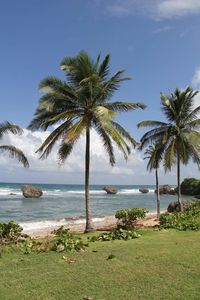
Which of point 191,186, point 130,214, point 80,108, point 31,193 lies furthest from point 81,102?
point 191,186

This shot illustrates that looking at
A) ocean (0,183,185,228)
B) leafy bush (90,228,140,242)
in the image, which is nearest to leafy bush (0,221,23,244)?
leafy bush (90,228,140,242)

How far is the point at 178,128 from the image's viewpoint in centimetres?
2311

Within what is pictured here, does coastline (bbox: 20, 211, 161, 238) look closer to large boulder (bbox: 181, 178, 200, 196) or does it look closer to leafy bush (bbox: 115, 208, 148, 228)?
leafy bush (bbox: 115, 208, 148, 228)

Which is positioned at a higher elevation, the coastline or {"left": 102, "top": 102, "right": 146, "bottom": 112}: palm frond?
{"left": 102, "top": 102, "right": 146, "bottom": 112}: palm frond

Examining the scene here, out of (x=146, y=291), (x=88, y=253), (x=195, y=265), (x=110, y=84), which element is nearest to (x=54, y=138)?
(x=110, y=84)

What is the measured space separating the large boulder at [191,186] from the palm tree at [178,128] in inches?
2276

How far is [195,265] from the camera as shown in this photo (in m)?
9.13

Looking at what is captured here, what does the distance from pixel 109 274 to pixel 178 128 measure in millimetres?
15866

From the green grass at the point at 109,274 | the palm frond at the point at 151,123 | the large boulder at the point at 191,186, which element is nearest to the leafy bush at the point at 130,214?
the green grass at the point at 109,274

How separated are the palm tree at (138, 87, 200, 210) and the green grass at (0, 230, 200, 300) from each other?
36.6 feet

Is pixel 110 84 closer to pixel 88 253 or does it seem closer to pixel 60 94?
pixel 60 94

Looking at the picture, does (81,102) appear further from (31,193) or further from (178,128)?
(31,193)

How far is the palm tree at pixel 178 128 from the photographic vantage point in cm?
2270

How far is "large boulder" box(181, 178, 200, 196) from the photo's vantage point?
79625 millimetres
